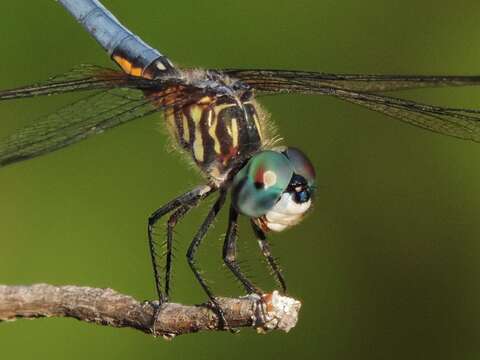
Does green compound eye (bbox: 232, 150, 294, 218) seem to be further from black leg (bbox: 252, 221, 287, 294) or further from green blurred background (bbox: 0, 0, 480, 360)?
green blurred background (bbox: 0, 0, 480, 360)

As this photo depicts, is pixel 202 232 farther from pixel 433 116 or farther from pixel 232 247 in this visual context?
pixel 433 116

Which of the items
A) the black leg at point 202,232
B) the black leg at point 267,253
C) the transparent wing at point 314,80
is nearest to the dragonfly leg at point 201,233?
the black leg at point 202,232

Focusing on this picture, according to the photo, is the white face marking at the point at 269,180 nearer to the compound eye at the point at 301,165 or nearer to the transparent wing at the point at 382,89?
the compound eye at the point at 301,165

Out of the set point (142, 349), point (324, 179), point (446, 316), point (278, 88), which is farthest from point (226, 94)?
point (446, 316)

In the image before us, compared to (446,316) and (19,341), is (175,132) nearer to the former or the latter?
(19,341)

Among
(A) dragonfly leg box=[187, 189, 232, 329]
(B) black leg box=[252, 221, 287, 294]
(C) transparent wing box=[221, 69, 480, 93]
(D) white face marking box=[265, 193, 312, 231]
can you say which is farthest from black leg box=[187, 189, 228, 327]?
(C) transparent wing box=[221, 69, 480, 93]

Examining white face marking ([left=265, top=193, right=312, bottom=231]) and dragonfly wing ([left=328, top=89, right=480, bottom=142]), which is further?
dragonfly wing ([left=328, top=89, right=480, bottom=142])
